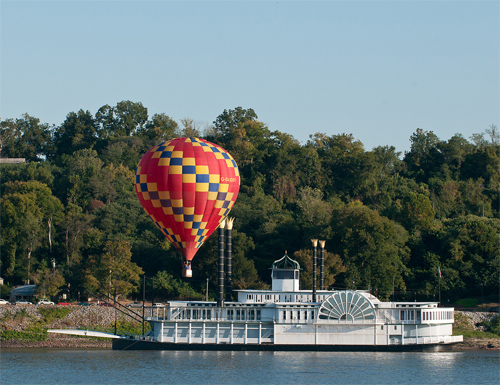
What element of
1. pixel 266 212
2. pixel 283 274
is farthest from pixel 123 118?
pixel 283 274

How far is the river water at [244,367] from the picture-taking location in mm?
57406

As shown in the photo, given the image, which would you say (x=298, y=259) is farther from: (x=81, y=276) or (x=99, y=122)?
(x=99, y=122)

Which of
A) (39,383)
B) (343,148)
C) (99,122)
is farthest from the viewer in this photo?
(99,122)

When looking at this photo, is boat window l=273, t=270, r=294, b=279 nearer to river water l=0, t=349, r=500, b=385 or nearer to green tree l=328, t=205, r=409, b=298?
river water l=0, t=349, r=500, b=385

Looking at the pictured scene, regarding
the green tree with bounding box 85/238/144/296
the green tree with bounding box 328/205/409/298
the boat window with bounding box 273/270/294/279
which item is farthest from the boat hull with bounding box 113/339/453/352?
the green tree with bounding box 328/205/409/298

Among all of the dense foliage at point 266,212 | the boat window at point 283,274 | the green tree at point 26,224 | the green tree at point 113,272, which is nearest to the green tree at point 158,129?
the dense foliage at point 266,212

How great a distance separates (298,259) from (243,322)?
62.0ft

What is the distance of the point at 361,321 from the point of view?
72.8 metres

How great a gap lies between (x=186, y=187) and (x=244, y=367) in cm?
1606

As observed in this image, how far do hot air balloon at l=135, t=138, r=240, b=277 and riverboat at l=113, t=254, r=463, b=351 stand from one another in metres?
4.61

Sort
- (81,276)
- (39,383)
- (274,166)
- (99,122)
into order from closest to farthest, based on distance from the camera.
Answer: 1. (39,383)
2. (81,276)
3. (274,166)
4. (99,122)

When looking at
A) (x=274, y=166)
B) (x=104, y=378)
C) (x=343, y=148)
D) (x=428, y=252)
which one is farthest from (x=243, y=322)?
(x=343, y=148)

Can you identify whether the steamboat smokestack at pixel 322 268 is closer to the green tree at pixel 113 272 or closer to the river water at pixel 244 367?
the river water at pixel 244 367

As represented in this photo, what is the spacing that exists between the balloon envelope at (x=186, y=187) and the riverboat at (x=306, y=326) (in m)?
5.83
